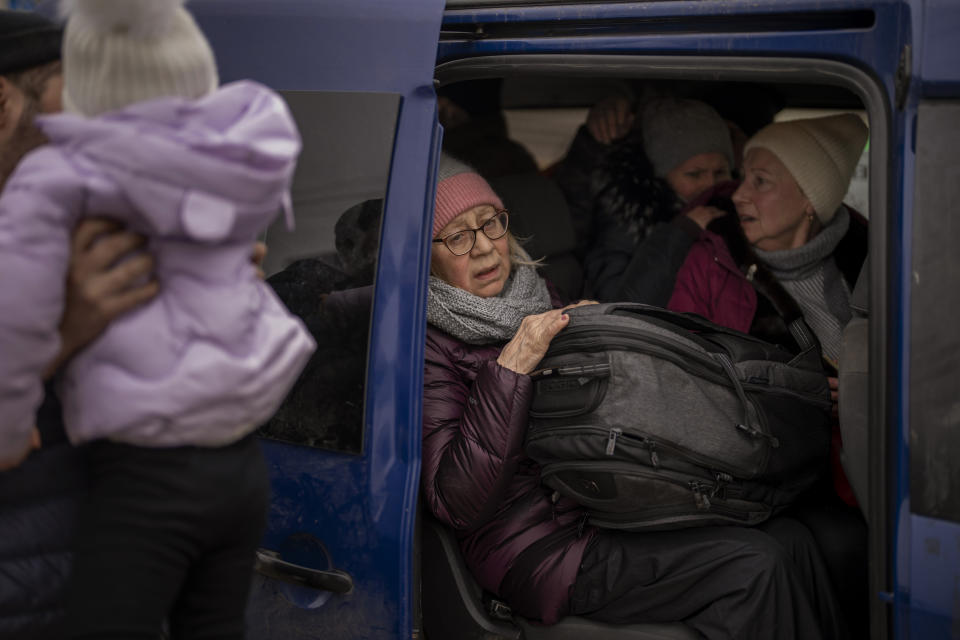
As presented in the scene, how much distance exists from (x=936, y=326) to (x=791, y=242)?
1.40 meters

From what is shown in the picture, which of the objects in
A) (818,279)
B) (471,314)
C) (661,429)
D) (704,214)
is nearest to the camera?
(661,429)

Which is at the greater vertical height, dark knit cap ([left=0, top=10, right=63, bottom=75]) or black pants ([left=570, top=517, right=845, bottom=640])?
dark knit cap ([left=0, top=10, right=63, bottom=75])

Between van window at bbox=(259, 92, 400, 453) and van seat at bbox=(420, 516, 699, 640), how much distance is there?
0.46 m

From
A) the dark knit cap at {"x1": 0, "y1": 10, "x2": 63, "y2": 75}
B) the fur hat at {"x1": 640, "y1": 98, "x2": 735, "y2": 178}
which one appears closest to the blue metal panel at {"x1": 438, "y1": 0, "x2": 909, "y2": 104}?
the dark knit cap at {"x1": 0, "y1": 10, "x2": 63, "y2": 75}

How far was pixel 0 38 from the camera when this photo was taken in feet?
5.58

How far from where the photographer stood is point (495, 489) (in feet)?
7.37

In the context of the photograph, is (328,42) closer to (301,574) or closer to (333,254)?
(333,254)

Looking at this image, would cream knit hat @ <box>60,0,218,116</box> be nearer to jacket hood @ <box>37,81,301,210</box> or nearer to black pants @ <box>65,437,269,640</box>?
jacket hood @ <box>37,81,301,210</box>

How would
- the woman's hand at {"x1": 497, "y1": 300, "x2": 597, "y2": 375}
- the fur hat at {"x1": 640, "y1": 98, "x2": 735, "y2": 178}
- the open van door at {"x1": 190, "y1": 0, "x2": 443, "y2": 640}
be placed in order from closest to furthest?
the open van door at {"x1": 190, "y1": 0, "x2": 443, "y2": 640}, the woman's hand at {"x1": 497, "y1": 300, "x2": 597, "y2": 375}, the fur hat at {"x1": 640, "y1": 98, "x2": 735, "y2": 178}

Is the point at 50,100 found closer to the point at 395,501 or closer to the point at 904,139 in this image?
the point at 395,501

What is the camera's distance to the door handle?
2.06 metres

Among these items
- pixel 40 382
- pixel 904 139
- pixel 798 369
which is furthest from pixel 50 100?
pixel 798 369

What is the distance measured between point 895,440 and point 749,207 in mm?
1457

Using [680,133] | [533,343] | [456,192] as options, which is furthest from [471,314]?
[680,133]
